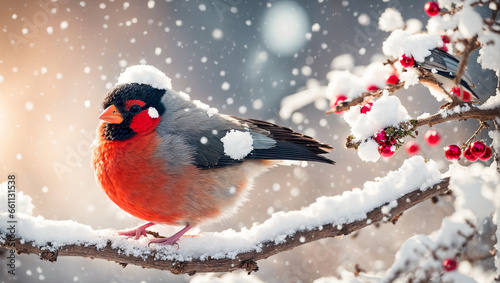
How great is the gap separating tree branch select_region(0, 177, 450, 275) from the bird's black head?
29 cm

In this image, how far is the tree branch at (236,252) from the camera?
3.31 ft

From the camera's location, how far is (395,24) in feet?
2.90

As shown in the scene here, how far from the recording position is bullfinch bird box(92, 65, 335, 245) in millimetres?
1119

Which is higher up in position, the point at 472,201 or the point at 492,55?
the point at 492,55

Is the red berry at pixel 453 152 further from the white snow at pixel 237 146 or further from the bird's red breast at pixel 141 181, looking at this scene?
the bird's red breast at pixel 141 181

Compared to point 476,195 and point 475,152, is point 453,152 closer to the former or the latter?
point 475,152

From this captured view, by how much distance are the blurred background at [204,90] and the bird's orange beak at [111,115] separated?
85cm

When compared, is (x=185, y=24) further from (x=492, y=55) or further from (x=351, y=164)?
(x=492, y=55)

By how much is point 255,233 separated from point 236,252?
7 centimetres

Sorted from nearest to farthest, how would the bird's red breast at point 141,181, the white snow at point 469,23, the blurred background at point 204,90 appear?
1. the white snow at point 469,23
2. the bird's red breast at point 141,181
3. the blurred background at point 204,90

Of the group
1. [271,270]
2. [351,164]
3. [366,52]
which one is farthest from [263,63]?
[271,270]

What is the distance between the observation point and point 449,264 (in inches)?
33.5

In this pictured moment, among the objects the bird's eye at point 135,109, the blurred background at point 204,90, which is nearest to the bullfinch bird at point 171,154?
the bird's eye at point 135,109

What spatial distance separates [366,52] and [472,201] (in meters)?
1.40
